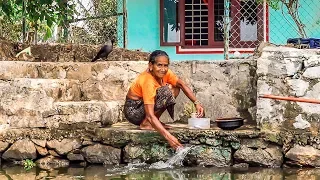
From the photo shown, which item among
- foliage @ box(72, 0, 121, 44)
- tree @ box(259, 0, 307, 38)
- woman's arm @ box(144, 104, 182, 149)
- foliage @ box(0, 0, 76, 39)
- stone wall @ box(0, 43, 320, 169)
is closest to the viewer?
woman's arm @ box(144, 104, 182, 149)

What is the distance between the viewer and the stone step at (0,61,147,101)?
7891mm

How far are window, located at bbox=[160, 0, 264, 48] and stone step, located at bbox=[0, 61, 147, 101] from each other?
5.11 meters

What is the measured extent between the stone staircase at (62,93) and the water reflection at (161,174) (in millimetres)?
663

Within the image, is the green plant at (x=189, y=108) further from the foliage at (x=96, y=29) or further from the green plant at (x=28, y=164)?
the foliage at (x=96, y=29)

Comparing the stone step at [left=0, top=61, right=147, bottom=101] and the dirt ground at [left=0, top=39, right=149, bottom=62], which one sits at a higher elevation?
the dirt ground at [left=0, top=39, right=149, bottom=62]

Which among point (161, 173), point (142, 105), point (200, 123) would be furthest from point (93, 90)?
point (161, 173)

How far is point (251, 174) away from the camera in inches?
249

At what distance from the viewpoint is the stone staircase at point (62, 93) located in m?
7.08

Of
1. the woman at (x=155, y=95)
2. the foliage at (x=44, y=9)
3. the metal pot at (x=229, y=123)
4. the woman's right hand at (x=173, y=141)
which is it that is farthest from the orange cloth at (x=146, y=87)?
the foliage at (x=44, y=9)

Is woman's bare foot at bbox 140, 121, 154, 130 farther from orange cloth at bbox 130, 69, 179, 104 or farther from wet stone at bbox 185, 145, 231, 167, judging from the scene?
wet stone at bbox 185, 145, 231, 167

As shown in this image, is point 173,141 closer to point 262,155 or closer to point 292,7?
point 262,155

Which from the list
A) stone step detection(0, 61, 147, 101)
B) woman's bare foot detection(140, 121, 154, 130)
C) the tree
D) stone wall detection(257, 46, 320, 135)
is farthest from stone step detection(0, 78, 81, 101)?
the tree

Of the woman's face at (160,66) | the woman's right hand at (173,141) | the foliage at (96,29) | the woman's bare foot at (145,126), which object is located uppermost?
the foliage at (96,29)

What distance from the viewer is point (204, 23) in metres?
13.1
